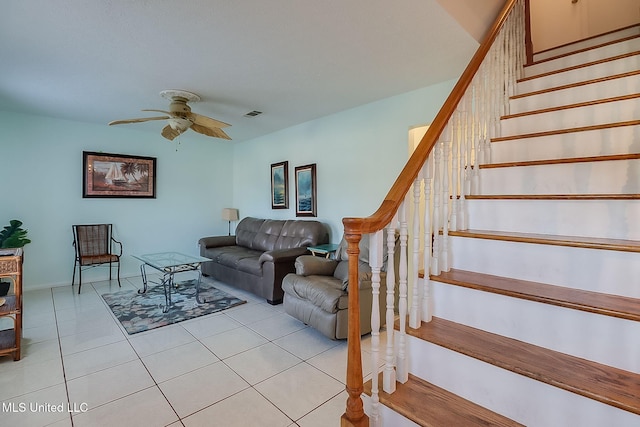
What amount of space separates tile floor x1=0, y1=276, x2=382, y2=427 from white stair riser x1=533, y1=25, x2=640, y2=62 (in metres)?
3.75

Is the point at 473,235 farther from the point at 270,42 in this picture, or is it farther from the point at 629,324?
the point at 270,42

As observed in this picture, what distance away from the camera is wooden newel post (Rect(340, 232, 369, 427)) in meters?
1.26

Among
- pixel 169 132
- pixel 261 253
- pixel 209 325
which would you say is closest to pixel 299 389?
pixel 209 325

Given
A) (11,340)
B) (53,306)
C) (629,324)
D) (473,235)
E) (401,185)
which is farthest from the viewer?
(53,306)

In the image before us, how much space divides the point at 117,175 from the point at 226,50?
368cm

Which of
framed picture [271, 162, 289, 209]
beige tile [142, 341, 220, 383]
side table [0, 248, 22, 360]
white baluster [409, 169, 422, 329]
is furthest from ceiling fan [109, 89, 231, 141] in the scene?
white baluster [409, 169, 422, 329]

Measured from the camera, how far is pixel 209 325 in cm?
304

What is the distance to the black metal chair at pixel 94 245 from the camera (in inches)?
172

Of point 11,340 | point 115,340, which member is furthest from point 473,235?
point 11,340

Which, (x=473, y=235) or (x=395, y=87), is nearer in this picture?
(x=473, y=235)

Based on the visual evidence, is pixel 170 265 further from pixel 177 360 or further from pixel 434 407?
pixel 434 407

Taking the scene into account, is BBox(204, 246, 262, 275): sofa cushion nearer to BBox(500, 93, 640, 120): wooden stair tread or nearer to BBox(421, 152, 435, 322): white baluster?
BBox(421, 152, 435, 322): white baluster

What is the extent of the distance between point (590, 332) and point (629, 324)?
0.39ft

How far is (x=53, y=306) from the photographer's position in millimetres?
3619
